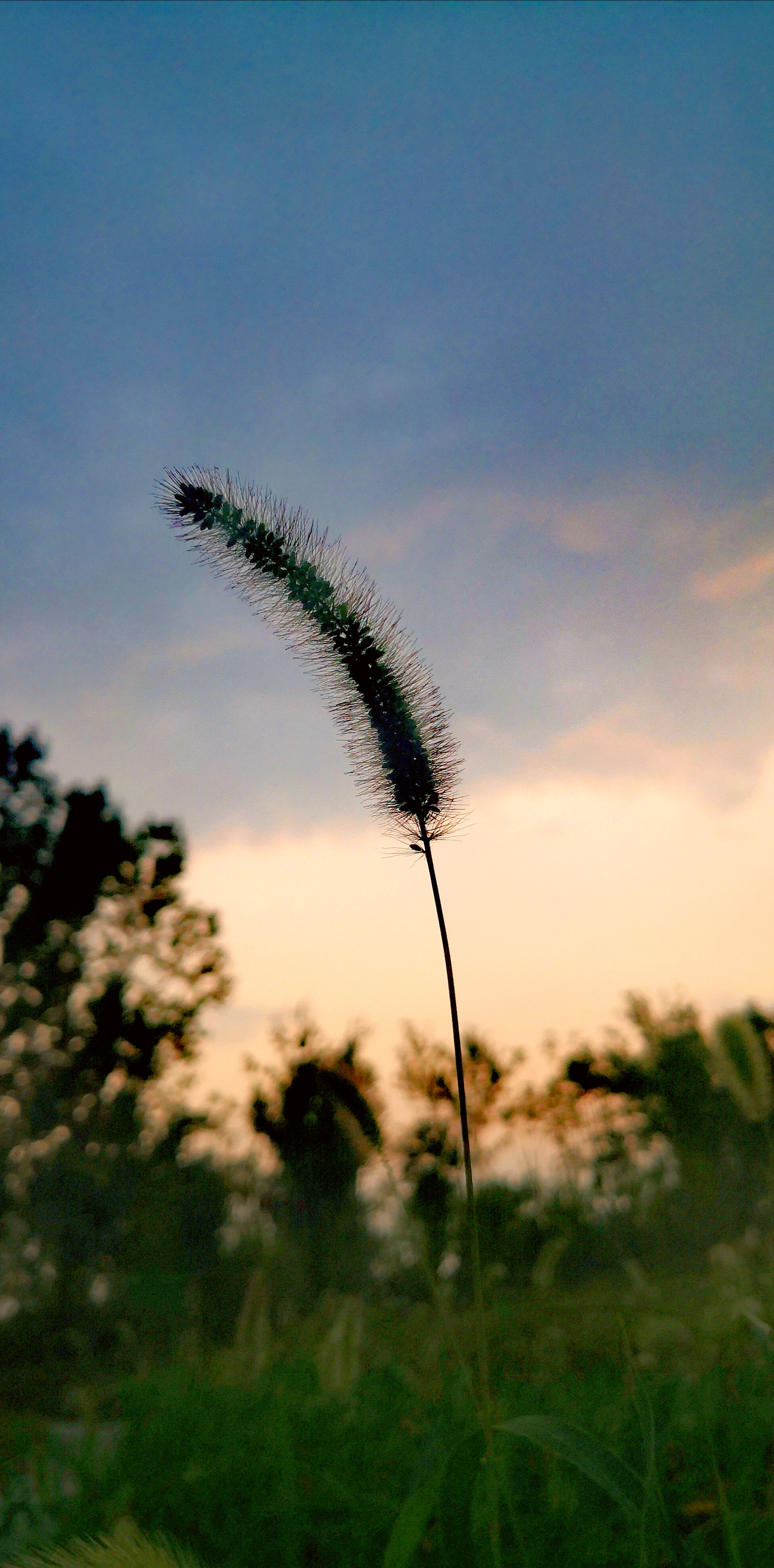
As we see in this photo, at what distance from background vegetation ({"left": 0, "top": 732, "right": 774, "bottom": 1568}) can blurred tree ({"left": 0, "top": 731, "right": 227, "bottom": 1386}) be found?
1.8 inches

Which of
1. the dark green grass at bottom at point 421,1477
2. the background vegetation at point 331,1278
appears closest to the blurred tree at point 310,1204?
the background vegetation at point 331,1278

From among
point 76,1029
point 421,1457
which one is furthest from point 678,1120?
point 76,1029

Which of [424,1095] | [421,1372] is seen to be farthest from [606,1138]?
[421,1372]

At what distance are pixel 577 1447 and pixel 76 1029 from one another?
→ 15839 mm

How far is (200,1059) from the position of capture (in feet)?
58.0

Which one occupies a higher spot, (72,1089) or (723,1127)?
(72,1089)

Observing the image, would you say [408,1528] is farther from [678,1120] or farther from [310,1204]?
[310,1204]

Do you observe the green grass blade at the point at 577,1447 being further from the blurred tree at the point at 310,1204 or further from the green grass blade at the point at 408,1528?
the blurred tree at the point at 310,1204

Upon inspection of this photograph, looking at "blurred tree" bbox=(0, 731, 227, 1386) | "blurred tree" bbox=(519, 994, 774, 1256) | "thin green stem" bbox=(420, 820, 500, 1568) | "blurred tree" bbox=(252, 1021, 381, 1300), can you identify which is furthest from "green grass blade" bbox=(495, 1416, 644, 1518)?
"blurred tree" bbox=(0, 731, 227, 1386)

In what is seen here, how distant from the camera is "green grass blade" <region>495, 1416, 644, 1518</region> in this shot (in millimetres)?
1560

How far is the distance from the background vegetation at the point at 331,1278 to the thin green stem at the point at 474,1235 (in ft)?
0.89

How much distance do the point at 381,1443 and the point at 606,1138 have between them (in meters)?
15.4

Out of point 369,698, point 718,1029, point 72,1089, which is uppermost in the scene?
point 72,1089

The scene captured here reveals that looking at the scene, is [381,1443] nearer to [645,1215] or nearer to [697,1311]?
[697,1311]
